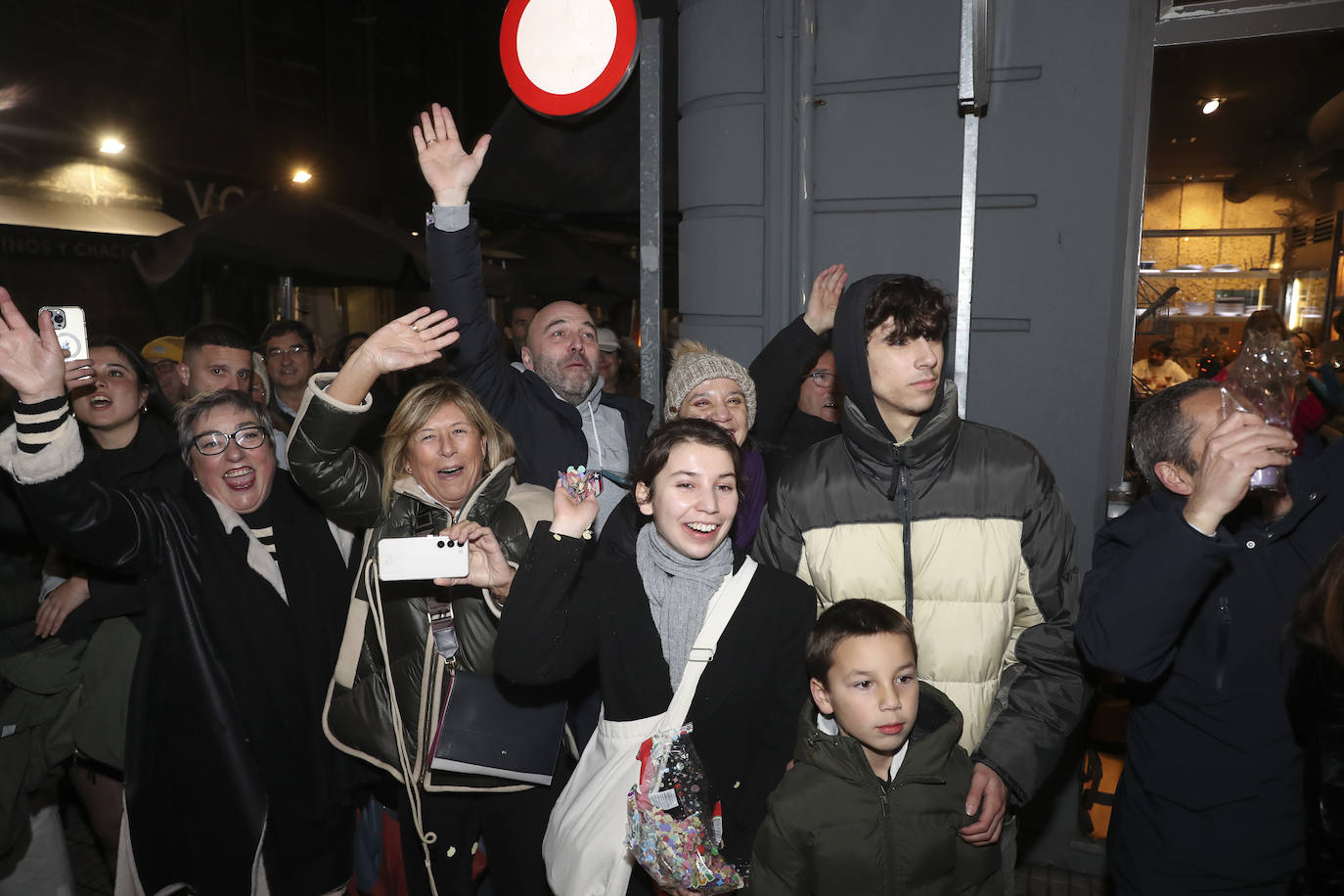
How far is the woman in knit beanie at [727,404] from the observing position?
298 cm

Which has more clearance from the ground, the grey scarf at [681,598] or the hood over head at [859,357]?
the hood over head at [859,357]

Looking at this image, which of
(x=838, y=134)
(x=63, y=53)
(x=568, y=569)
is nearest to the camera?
(x=568, y=569)

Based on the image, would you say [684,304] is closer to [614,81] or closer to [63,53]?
[614,81]

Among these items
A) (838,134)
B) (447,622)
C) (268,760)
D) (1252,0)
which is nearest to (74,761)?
(268,760)

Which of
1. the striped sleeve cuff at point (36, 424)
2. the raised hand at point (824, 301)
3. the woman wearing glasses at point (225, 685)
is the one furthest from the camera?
the raised hand at point (824, 301)

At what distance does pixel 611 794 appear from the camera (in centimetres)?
224

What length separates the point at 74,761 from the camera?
3361 millimetres

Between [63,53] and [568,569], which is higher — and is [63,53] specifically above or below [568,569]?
above

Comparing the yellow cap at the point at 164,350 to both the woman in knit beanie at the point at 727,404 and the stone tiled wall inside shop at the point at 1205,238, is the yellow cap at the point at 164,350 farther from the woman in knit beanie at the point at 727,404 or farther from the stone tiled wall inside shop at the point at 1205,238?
the stone tiled wall inside shop at the point at 1205,238

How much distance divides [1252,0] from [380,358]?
368 cm

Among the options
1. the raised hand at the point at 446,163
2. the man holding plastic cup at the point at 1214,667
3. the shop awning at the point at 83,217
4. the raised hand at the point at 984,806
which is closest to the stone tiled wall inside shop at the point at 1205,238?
the man holding plastic cup at the point at 1214,667

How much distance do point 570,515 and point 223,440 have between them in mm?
1561

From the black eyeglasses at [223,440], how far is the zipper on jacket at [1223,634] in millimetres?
3076

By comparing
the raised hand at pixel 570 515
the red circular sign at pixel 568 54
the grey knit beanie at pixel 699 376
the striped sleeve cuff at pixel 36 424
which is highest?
the red circular sign at pixel 568 54
